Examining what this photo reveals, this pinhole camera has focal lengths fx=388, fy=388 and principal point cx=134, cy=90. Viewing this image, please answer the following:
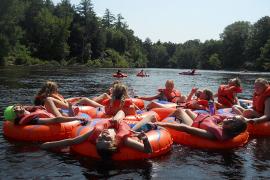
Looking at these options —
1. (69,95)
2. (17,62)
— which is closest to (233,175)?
(69,95)

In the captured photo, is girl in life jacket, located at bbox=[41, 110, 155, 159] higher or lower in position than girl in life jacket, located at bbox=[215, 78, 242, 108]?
lower

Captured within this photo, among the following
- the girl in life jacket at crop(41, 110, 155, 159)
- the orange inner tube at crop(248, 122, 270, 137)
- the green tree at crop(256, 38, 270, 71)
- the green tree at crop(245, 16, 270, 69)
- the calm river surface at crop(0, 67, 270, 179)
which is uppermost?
the green tree at crop(245, 16, 270, 69)

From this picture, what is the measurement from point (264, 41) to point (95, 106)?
7454 centimetres

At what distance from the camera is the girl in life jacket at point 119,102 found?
26.3ft

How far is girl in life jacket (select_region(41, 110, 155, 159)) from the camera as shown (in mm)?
6266

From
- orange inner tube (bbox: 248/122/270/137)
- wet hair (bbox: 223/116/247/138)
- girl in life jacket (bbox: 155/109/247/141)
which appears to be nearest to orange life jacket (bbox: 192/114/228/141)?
girl in life jacket (bbox: 155/109/247/141)

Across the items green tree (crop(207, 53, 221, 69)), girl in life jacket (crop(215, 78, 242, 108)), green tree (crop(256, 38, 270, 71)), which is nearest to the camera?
girl in life jacket (crop(215, 78, 242, 108))

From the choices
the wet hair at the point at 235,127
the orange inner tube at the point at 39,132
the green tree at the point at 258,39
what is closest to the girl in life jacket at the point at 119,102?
the orange inner tube at the point at 39,132

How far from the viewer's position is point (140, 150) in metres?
6.48

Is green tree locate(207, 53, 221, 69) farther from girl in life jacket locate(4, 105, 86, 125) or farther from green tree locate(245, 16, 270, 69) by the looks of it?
girl in life jacket locate(4, 105, 86, 125)

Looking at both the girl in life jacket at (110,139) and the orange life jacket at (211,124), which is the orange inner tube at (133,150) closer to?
the girl in life jacket at (110,139)

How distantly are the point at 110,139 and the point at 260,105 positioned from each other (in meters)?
4.46

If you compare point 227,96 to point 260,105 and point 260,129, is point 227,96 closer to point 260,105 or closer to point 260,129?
point 260,105

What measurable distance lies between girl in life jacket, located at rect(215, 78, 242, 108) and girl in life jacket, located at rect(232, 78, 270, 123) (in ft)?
3.35
